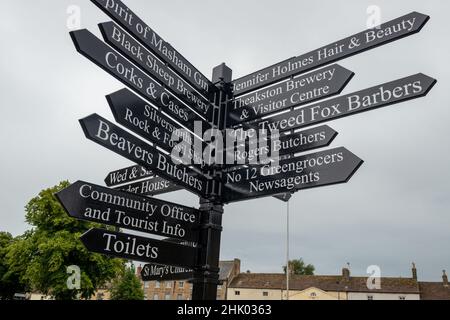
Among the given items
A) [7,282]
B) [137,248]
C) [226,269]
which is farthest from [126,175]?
[226,269]

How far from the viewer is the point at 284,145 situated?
4477mm

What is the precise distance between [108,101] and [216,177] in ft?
5.43

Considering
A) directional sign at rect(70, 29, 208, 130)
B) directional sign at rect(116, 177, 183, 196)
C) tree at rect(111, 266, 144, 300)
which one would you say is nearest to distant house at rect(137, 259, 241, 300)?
tree at rect(111, 266, 144, 300)

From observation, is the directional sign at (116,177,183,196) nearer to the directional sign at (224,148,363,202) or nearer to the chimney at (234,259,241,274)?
the directional sign at (224,148,363,202)

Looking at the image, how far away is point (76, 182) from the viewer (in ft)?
11.2

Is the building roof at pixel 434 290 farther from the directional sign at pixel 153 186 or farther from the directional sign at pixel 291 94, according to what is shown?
the directional sign at pixel 153 186

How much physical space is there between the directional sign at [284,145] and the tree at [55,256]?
773 inches

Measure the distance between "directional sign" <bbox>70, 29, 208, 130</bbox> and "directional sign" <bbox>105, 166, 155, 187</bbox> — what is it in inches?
38.6

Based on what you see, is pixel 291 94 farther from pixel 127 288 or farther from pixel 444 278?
pixel 444 278

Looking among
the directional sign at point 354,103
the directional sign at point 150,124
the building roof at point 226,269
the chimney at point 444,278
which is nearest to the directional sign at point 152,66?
the directional sign at point 150,124

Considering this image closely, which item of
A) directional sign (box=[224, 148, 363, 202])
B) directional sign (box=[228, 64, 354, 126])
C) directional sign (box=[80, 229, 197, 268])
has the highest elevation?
directional sign (box=[228, 64, 354, 126])

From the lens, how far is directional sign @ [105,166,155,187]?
17.0 feet

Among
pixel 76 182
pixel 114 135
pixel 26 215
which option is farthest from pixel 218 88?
pixel 26 215
